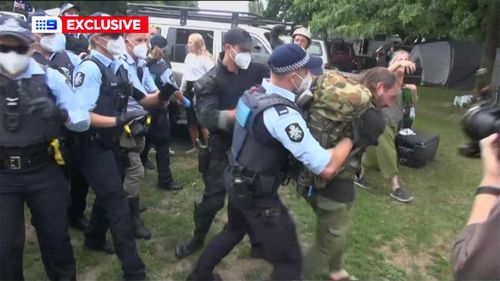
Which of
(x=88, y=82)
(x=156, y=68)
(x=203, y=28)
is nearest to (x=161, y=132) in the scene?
(x=156, y=68)

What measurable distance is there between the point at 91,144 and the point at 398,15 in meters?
3.51

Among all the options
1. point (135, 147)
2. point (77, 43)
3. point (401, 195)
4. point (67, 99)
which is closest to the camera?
point (67, 99)

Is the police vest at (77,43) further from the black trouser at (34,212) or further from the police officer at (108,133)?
the black trouser at (34,212)

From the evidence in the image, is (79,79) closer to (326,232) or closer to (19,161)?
(19,161)

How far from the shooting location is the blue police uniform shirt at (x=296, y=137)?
8.44 feet

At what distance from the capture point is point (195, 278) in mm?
3236

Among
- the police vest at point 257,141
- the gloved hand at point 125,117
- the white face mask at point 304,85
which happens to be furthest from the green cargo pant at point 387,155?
the gloved hand at point 125,117

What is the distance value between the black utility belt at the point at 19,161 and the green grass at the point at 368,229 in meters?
1.12

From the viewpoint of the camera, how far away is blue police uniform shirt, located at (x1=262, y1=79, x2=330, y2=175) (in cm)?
257

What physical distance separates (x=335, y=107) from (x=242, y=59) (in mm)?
1089

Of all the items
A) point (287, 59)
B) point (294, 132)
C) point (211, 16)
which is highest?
point (287, 59)

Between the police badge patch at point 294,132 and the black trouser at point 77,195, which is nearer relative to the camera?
the police badge patch at point 294,132

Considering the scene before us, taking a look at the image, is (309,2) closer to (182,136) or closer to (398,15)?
(398,15)

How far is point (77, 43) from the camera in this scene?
623 cm
